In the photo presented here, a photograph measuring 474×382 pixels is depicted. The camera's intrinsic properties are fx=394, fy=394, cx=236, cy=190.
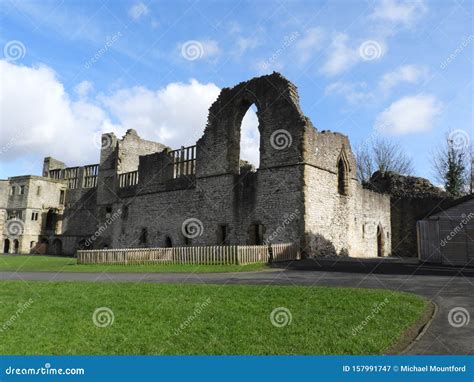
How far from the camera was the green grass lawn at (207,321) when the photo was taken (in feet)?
20.6

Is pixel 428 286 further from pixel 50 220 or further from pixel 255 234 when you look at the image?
pixel 50 220

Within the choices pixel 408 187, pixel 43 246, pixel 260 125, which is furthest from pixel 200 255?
pixel 43 246

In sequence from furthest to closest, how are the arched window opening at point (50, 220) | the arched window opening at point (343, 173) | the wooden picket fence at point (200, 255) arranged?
the arched window opening at point (50, 220)
the arched window opening at point (343, 173)
the wooden picket fence at point (200, 255)

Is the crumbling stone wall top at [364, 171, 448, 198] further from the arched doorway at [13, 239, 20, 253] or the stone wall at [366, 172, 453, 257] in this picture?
the arched doorway at [13, 239, 20, 253]

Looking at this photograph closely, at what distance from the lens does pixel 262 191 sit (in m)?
23.2

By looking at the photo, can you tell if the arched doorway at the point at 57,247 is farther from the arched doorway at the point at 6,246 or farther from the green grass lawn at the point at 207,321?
the green grass lawn at the point at 207,321

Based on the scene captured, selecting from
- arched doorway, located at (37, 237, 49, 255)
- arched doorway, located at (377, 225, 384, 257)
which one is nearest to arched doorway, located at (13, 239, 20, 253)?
arched doorway, located at (37, 237, 49, 255)

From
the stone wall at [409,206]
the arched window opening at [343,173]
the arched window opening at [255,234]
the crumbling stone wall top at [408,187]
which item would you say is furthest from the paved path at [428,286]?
the crumbling stone wall top at [408,187]

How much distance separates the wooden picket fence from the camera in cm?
1883

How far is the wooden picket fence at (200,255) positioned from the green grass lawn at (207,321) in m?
7.82

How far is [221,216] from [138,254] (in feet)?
19.7

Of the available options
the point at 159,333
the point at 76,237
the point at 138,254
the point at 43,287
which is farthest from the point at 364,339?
the point at 76,237

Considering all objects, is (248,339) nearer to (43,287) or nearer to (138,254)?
(43,287)

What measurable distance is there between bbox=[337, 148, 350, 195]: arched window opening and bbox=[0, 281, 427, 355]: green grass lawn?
16369 millimetres
